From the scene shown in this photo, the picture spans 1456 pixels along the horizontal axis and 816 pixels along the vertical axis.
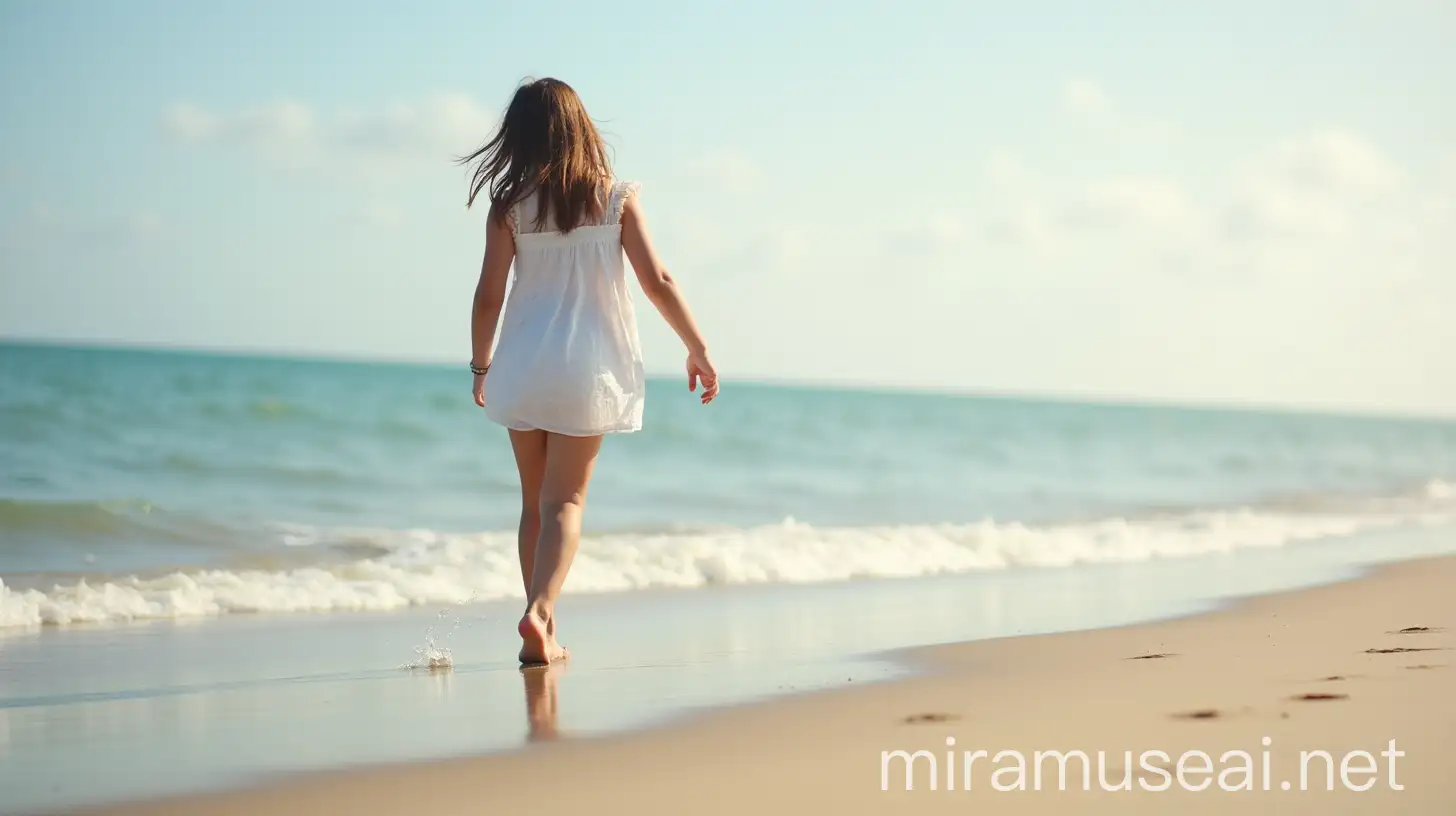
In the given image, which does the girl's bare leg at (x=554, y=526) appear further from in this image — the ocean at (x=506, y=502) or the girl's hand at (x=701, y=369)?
the ocean at (x=506, y=502)

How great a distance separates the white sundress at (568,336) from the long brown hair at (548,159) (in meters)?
0.04

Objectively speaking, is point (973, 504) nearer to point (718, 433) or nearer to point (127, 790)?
point (718, 433)


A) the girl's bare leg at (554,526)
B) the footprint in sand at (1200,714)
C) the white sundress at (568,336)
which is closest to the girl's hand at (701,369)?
the white sundress at (568,336)

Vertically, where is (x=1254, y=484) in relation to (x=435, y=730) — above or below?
above

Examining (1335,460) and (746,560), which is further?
(1335,460)

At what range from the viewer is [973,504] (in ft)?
46.9

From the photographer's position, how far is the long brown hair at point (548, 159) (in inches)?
161

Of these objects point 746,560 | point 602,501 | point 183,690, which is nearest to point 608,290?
point 183,690

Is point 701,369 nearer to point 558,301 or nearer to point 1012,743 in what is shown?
point 558,301

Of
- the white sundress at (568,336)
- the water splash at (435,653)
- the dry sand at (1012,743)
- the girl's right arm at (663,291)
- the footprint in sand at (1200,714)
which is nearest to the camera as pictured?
the dry sand at (1012,743)

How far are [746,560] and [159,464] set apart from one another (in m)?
8.44

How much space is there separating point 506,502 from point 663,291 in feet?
27.0

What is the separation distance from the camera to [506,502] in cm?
1212

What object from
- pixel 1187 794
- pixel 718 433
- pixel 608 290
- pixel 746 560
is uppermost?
pixel 718 433
